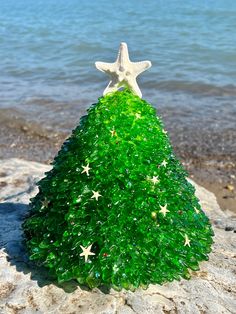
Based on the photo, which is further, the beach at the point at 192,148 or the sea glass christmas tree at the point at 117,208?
the beach at the point at 192,148

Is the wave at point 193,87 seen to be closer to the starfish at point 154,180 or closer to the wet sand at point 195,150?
the wet sand at point 195,150

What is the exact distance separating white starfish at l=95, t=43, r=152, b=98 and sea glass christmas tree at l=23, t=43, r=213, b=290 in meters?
0.06

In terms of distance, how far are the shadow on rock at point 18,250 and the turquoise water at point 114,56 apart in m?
5.69

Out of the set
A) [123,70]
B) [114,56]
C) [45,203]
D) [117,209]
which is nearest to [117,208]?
[117,209]

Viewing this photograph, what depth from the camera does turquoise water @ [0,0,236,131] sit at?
1161 centimetres

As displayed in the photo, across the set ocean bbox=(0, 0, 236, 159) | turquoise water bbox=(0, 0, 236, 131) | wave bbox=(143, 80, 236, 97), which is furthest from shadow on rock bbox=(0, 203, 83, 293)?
wave bbox=(143, 80, 236, 97)

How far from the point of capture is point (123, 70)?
3357 mm

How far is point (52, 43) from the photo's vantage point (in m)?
20.0

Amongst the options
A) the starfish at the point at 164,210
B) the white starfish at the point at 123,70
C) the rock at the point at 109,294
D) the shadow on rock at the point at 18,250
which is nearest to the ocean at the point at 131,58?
the shadow on rock at the point at 18,250

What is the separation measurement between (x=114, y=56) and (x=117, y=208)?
14.6m

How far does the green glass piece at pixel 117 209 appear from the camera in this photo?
9.75 ft

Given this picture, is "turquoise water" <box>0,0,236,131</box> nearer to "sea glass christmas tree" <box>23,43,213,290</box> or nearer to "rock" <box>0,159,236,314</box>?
"rock" <box>0,159,236,314</box>

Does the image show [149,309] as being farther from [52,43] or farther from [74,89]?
[52,43]

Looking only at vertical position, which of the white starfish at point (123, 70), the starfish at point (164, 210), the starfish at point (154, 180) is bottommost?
the starfish at point (164, 210)
